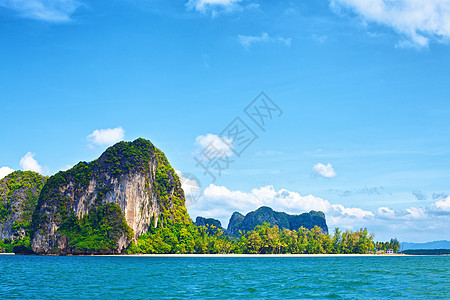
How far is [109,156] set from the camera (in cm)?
14075

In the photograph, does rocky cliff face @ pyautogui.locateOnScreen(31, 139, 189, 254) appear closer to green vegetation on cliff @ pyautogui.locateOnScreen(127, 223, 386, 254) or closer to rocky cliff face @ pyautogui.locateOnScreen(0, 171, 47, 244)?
green vegetation on cliff @ pyautogui.locateOnScreen(127, 223, 386, 254)

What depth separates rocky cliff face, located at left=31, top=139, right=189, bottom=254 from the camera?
126m

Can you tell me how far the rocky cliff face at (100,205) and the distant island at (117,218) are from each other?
0.29 metres

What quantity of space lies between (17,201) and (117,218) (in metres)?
54.4

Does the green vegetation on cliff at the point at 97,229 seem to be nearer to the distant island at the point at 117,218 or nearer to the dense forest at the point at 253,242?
the distant island at the point at 117,218

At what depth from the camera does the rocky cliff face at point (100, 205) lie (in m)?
126

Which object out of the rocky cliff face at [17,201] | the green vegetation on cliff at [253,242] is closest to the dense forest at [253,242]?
the green vegetation on cliff at [253,242]

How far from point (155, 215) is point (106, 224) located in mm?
26270

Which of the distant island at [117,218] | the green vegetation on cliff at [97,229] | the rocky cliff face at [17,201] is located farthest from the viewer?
the rocky cliff face at [17,201]

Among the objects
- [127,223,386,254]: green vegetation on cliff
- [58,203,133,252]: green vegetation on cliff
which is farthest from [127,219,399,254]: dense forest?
[58,203,133,252]: green vegetation on cliff

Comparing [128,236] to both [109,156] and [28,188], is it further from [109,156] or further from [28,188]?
[28,188]

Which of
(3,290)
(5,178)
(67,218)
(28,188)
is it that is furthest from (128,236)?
(3,290)

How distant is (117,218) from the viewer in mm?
128000

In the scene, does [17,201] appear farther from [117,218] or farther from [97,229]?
[117,218]
